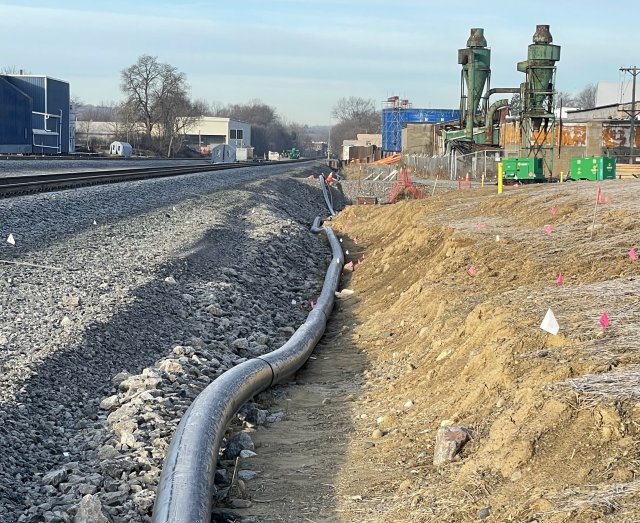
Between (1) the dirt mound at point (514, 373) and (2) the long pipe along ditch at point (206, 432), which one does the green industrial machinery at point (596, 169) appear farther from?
(2) the long pipe along ditch at point (206, 432)

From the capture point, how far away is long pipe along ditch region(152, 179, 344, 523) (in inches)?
237

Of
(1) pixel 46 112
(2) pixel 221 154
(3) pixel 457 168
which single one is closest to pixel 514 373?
(3) pixel 457 168

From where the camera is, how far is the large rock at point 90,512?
6104 millimetres

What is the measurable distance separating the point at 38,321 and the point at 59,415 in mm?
2396

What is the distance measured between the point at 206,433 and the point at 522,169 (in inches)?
1259

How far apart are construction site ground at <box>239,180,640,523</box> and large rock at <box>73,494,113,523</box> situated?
Result: 1249 millimetres

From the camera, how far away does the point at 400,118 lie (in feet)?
345

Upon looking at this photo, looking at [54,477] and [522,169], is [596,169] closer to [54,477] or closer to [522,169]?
[522,169]

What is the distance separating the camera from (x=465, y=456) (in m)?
7.01

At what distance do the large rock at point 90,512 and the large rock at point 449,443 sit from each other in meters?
2.42

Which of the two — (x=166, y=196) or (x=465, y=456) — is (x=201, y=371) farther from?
(x=166, y=196)

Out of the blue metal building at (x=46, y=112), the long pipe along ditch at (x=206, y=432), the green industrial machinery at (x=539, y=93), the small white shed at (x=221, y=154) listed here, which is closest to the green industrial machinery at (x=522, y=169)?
the green industrial machinery at (x=539, y=93)

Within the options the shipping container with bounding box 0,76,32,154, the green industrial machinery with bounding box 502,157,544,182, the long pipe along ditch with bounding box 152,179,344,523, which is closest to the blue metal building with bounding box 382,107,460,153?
the shipping container with bounding box 0,76,32,154

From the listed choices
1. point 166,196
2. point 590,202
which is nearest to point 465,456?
point 590,202
